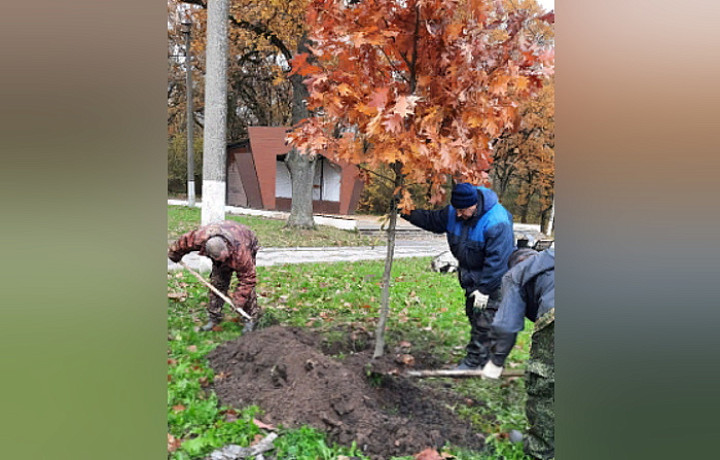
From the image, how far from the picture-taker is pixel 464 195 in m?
3.04

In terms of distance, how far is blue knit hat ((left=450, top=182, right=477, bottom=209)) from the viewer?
9.93 ft

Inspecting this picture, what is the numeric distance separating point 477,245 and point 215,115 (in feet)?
6.15

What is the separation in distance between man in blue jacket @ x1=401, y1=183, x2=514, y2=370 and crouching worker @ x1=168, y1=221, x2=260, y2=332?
42.6 inches

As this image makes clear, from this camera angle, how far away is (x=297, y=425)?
2703 millimetres

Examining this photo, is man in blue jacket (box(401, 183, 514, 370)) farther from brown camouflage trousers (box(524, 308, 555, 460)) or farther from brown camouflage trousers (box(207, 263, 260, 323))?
brown camouflage trousers (box(207, 263, 260, 323))

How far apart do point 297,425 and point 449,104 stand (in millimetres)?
2153

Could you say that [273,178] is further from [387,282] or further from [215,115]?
[387,282]

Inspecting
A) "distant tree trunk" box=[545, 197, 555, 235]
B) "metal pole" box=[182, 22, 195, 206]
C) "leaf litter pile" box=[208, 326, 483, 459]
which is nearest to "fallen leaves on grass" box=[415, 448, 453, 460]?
"leaf litter pile" box=[208, 326, 483, 459]

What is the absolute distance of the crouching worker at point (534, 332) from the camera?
2.69m

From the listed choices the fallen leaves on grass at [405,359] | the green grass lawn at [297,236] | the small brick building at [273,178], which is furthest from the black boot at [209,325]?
the fallen leaves on grass at [405,359]

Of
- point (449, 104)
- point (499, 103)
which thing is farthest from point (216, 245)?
point (499, 103)
